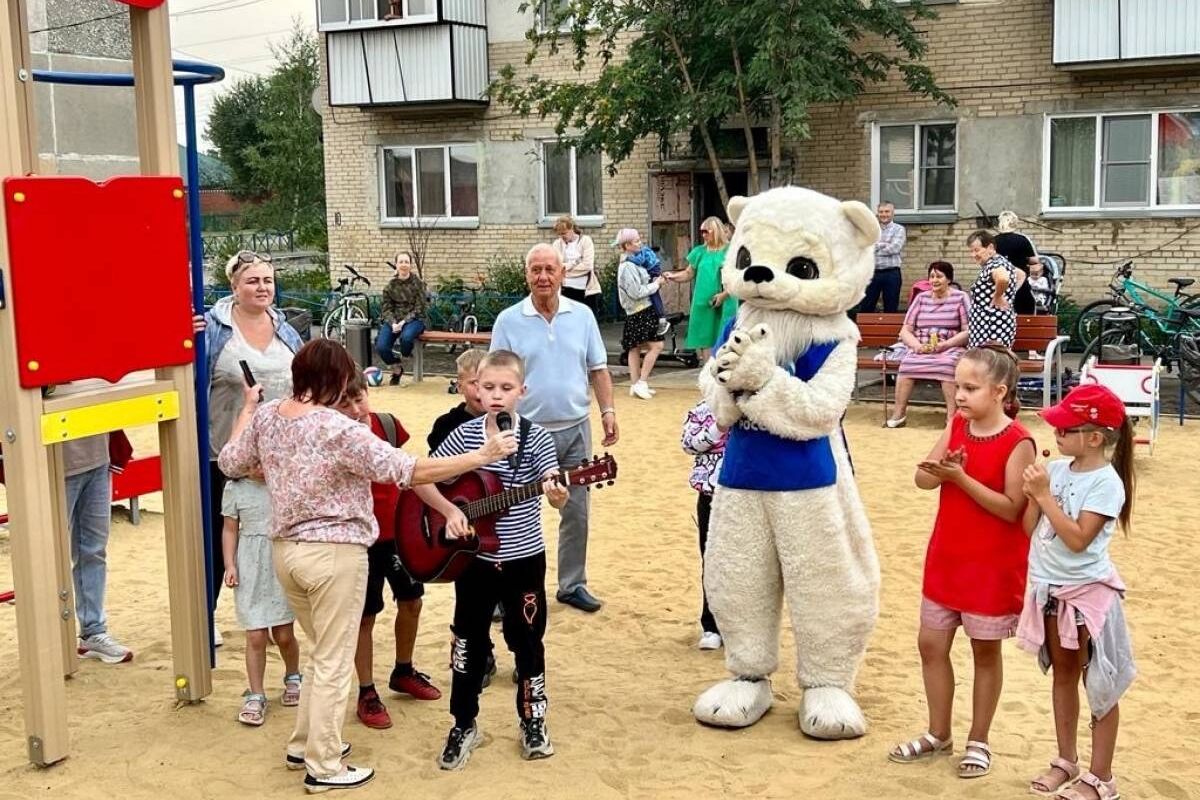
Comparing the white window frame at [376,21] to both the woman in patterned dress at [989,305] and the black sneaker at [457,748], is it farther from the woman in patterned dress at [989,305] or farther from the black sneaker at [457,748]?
the black sneaker at [457,748]

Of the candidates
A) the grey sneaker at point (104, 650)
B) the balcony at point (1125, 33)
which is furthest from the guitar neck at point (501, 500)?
the balcony at point (1125, 33)

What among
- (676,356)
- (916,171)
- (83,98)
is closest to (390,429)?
(83,98)

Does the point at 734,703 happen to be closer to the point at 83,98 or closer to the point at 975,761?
the point at 975,761

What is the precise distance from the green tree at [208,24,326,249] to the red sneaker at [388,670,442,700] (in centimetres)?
3253

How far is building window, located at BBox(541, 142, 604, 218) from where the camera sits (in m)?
21.6

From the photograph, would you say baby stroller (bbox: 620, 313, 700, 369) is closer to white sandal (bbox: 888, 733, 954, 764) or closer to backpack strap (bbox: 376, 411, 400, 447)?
backpack strap (bbox: 376, 411, 400, 447)

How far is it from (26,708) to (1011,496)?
11.8ft

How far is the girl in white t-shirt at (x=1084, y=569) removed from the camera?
4.23 meters

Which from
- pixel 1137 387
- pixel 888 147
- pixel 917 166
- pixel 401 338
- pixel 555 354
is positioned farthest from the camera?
pixel 888 147

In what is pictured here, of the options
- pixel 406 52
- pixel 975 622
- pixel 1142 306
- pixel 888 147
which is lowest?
pixel 975 622

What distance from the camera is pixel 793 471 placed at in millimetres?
5102

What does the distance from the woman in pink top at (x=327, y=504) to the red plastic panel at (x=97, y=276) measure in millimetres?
690

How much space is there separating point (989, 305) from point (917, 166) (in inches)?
299

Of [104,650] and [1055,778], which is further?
[104,650]
